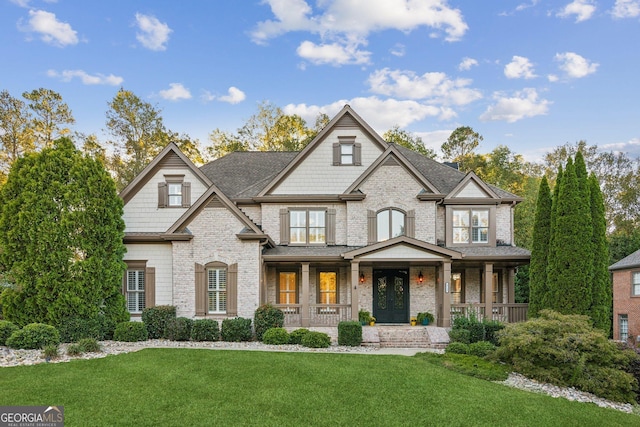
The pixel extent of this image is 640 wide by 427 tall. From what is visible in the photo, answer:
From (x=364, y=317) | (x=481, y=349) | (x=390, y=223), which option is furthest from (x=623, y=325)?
(x=364, y=317)

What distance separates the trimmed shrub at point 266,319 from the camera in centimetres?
1582

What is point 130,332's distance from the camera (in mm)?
15047

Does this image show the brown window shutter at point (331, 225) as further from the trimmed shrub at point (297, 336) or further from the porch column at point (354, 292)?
the trimmed shrub at point (297, 336)

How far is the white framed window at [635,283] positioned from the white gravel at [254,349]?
1156 centimetres

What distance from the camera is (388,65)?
23.3 meters

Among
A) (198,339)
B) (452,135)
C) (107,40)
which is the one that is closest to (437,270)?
(198,339)

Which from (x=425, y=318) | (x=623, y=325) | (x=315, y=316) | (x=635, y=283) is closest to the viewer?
(x=315, y=316)

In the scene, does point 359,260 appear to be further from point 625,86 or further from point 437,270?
point 625,86

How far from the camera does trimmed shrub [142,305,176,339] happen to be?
15.8m

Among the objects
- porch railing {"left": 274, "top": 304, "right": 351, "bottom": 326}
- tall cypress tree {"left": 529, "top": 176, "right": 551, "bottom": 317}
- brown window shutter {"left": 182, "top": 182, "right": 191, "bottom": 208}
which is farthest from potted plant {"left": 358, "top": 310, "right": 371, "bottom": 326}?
brown window shutter {"left": 182, "top": 182, "right": 191, "bottom": 208}

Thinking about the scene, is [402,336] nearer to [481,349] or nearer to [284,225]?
[481,349]

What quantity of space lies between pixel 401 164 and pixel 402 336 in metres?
7.33

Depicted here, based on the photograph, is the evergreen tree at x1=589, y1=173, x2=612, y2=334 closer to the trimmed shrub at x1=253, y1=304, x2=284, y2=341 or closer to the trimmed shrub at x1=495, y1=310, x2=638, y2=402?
the trimmed shrub at x1=495, y1=310, x2=638, y2=402

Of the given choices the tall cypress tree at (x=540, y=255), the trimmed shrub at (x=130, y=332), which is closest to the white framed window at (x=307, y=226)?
the trimmed shrub at (x=130, y=332)
